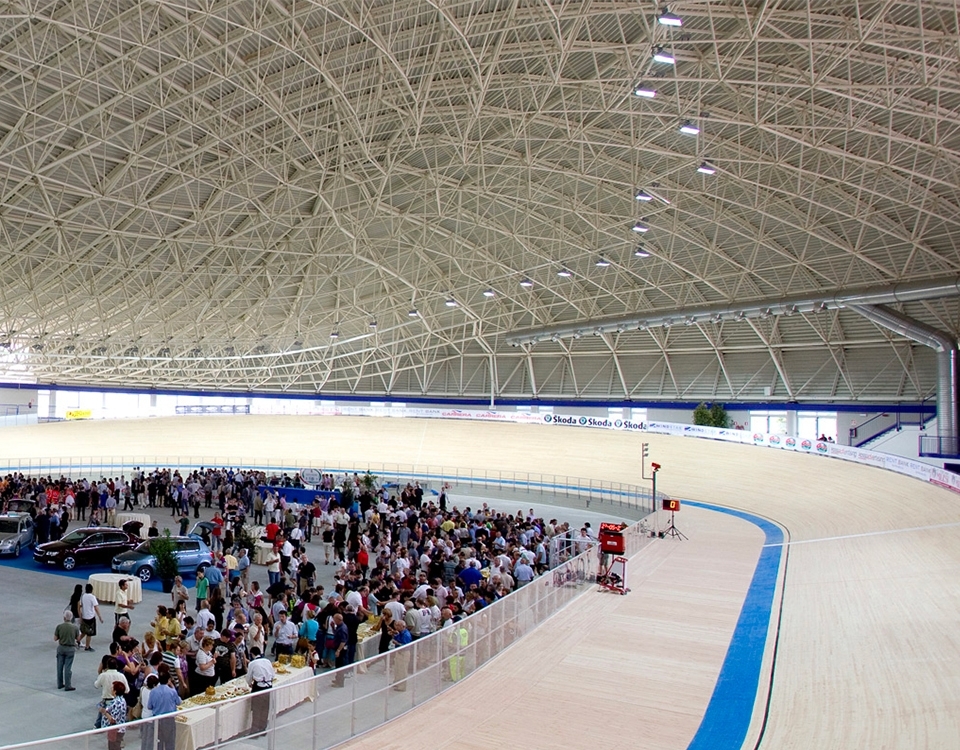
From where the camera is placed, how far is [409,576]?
14516 millimetres

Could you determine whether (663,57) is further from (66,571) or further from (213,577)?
(66,571)

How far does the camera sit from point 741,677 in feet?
36.8

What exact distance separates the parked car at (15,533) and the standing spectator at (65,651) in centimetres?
1116

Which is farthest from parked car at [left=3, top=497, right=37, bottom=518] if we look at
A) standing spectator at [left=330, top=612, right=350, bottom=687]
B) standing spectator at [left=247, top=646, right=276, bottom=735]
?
standing spectator at [left=247, top=646, right=276, bottom=735]

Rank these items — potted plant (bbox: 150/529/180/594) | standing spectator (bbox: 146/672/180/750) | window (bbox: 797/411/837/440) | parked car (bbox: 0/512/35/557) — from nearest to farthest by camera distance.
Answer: standing spectator (bbox: 146/672/180/750)
potted plant (bbox: 150/529/180/594)
parked car (bbox: 0/512/35/557)
window (bbox: 797/411/837/440)

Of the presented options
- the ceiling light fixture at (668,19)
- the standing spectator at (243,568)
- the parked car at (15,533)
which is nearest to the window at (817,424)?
the ceiling light fixture at (668,19)

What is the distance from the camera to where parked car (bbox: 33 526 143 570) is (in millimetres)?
18500

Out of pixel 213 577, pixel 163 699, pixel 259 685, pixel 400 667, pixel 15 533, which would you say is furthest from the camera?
pixel 15 533

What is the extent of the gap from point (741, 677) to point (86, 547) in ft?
51.8

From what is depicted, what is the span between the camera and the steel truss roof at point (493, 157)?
20641 millimetres

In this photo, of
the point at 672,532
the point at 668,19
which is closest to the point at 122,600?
the point at 672,532

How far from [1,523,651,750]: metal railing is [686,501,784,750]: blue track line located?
10.9 feet

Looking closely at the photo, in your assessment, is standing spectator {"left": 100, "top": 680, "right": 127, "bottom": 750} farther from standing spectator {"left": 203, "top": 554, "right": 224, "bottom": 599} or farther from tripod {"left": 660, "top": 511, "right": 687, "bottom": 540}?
tripod {"left": 660, "top": 511, "right": 687, "bottom": 540}

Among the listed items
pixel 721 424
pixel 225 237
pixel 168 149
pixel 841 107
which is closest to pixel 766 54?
pixel 841 107
